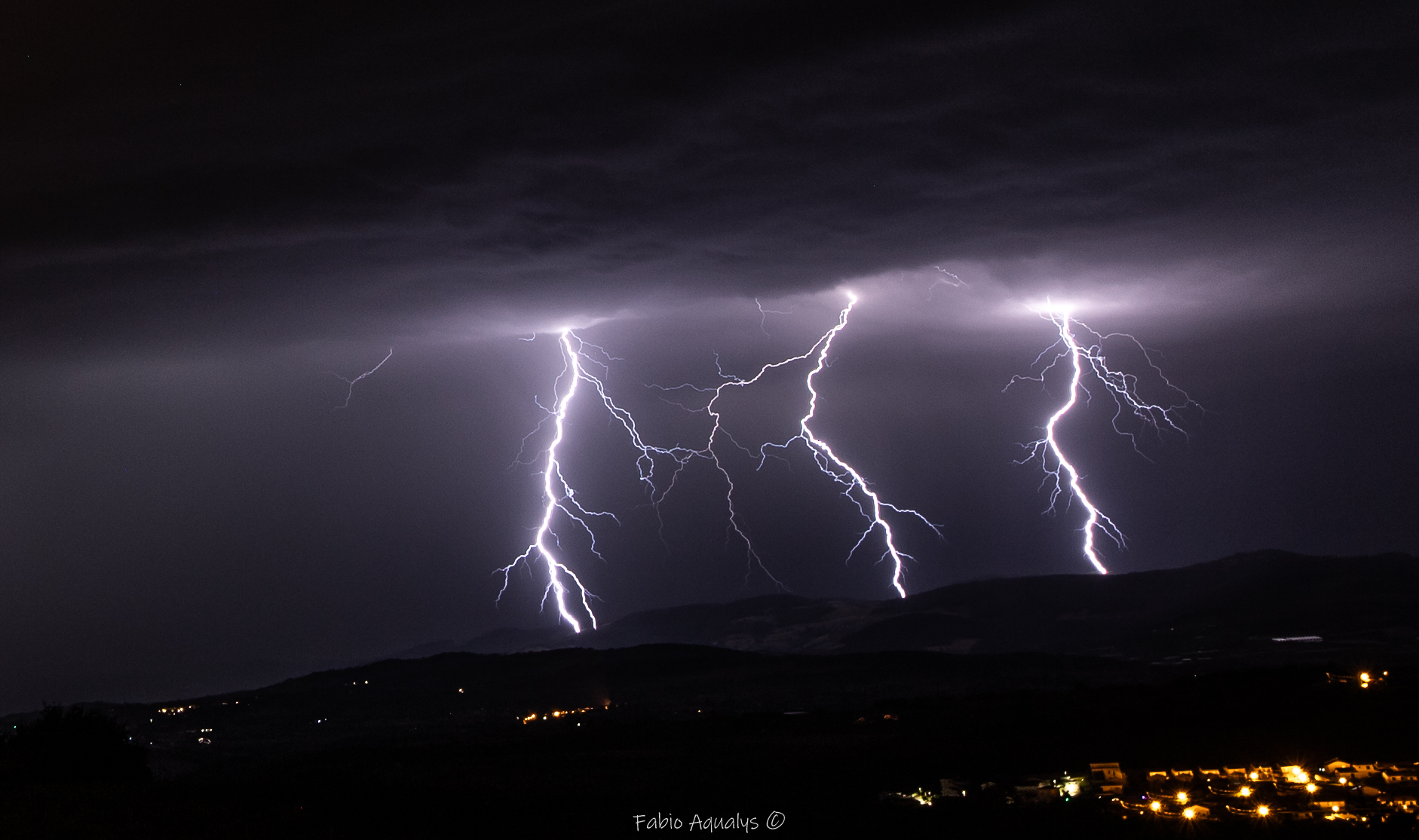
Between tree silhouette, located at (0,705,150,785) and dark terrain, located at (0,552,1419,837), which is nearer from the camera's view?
dark terrain, located at (0,552,1419,837)

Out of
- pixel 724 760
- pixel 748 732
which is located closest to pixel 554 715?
pixel 748 732

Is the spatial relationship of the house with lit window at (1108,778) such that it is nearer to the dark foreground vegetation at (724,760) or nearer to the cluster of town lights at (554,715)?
the dark foreground vegetation at (724,760)

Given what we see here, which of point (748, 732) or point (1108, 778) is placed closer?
point (1108, 778)

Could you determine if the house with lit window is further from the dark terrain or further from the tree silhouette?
the tree silhouette

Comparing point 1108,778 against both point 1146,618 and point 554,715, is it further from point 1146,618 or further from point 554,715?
point 1146,618

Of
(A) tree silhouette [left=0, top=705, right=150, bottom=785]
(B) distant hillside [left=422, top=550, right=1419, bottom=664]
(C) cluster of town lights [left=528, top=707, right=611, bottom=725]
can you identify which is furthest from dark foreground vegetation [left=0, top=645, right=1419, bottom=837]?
(B) distant hillside [left=422, top=550, right=1419, bottom=664]

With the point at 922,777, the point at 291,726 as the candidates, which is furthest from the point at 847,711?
the point at 291,726

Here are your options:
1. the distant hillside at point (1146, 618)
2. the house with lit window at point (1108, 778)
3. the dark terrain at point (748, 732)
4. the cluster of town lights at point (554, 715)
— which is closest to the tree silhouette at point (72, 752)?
the dark terrain at point (748, 732)
